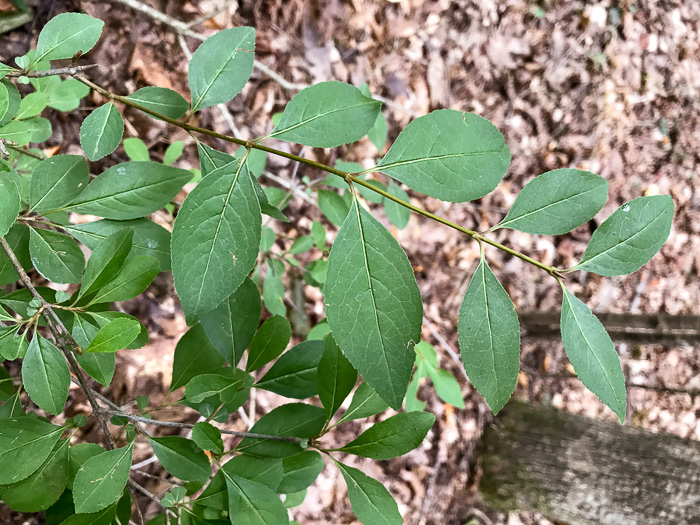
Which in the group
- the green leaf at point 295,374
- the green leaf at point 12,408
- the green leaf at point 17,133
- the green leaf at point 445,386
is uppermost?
the green leaf at point 17,133

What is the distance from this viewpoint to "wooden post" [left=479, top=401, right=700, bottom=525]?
200cm

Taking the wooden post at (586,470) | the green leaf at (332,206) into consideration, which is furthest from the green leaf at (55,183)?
the wooden post at (586,470)

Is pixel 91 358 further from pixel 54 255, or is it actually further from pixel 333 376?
pixel 333 376

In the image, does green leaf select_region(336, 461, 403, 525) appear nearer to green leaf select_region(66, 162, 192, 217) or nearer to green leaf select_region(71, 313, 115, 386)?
green leaf select_region(71, 313, 115, 386)

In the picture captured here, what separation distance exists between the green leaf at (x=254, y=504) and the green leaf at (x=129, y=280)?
0.39m

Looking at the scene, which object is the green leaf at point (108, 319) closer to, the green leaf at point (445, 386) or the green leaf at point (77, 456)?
the green leaf at point (77, 456)

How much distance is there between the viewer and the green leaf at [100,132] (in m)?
0.82

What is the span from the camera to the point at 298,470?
0.93 metres

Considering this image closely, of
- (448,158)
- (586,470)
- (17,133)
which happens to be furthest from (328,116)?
(586,470)

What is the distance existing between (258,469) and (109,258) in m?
0.47

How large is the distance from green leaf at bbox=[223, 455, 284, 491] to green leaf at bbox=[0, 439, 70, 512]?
293 millimetres

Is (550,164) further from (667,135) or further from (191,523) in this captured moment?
(191,523)

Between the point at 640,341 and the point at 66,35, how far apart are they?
246 cm

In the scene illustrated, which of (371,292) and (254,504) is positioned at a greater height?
(371,292)
